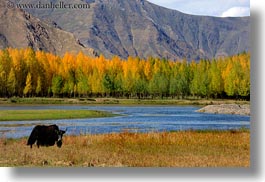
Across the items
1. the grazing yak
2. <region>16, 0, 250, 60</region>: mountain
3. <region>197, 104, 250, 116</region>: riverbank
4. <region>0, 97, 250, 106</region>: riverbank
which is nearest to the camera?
<region>197, 104, 250, 116</region>: riverbank

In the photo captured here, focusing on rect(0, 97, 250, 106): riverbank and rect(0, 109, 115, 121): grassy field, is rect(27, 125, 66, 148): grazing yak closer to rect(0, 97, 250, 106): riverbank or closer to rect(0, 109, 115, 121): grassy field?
Answer: rect(0, 109, 115, 121): grassy field

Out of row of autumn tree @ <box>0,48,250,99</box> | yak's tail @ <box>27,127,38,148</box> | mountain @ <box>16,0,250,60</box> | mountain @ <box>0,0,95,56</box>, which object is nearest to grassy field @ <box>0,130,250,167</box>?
yak's tail @ <box>27,127,38,148</box>

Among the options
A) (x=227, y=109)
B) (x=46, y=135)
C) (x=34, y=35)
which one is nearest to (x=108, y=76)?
(x=34, y=35)

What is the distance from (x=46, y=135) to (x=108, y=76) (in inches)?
76.8

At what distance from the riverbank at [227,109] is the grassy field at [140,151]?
42cm

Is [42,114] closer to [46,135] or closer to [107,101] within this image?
[46,135]

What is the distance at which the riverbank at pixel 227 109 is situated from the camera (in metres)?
12.7

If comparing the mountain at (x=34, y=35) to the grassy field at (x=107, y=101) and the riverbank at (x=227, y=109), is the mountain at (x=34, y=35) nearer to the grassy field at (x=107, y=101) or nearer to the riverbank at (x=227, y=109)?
the grassy field at (x=107, y=101)

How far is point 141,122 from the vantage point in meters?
13.2

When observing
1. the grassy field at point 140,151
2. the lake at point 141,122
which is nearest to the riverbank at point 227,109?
the lake at point 141,122

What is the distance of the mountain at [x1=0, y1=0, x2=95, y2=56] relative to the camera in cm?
1323

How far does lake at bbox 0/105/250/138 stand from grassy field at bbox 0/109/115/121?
3.4 inches

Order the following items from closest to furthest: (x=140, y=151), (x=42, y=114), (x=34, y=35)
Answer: (x=140, y=151)
(x=42, y=114)
(x=34, y=35)

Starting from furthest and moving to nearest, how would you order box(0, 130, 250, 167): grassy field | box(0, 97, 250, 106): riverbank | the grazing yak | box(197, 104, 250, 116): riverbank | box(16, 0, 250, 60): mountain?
box(0, 97, 250, 106): riverbank
box(16, 0, 250, 60): mountain
the grazing yak
box(197, 104, 250, 116): riverbank
box(0, 130, 250, 167): grassy field
